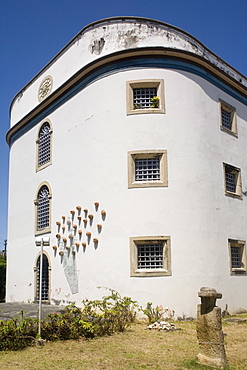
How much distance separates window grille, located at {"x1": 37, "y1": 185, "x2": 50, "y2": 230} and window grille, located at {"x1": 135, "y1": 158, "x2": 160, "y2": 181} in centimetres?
510

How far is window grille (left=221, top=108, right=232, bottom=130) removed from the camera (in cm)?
1653

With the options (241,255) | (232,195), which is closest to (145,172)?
(232,195)

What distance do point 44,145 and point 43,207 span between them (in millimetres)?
2810

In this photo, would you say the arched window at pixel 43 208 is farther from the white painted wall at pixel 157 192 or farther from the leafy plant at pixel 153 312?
the leafy plant at pixel 153 312

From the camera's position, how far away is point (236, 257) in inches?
611

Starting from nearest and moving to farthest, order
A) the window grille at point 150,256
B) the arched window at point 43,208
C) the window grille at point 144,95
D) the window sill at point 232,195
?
the window grille at point 150,256
the window grille at point 144,95
the window sill at point 232,195
the arched window at point 43,208

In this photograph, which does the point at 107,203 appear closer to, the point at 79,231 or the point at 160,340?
the point at 79,231

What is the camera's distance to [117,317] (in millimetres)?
10828

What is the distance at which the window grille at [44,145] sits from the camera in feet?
59.9

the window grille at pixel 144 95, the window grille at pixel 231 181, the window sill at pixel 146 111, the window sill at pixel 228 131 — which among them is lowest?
the window grille at pixel 231 181

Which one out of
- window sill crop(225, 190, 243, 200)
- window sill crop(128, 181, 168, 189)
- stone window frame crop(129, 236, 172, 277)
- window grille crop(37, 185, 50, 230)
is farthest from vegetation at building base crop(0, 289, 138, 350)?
window grille crop(37, 185, 50, 230)

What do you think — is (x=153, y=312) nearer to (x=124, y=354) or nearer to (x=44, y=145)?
(x=124, y=354)

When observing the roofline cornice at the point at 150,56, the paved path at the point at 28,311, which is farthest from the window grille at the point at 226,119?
the paved path at the point at 28,311

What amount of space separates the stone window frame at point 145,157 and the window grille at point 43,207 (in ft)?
16.7
